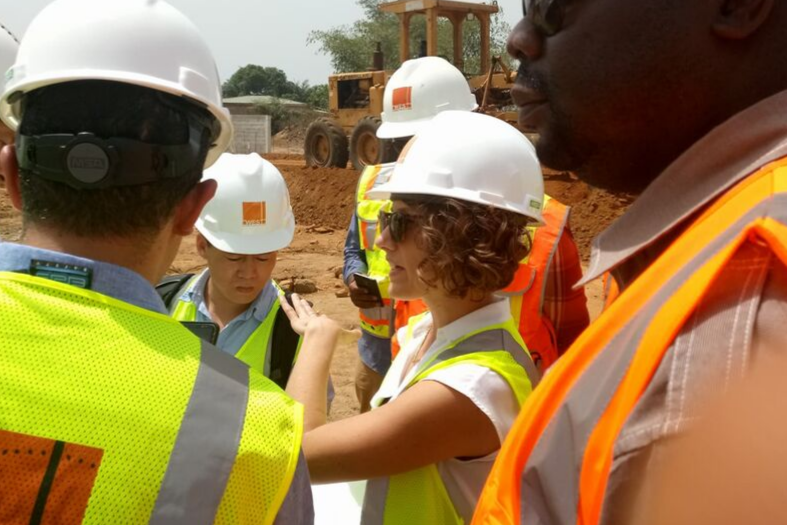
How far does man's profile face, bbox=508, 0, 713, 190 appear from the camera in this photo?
1189 mm

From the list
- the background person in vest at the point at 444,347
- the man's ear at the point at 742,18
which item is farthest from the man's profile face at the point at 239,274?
the man's ear at the point at 742,18

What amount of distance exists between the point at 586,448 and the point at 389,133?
4.72 metres

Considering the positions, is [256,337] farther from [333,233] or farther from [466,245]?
[333,233]

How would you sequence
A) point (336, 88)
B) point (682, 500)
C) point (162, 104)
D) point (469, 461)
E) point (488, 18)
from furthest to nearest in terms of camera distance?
point (336, 88) < point (488, 18) < point (469, 461) < point (162, 104) < point (682, 500)

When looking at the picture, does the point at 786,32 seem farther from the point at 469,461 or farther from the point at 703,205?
the point at 469,461

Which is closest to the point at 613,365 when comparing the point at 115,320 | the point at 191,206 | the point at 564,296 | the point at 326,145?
the point at 115,320

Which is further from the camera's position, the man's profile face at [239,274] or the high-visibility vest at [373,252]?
the high-visibility vest at [373,252]

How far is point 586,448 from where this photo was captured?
0.92m

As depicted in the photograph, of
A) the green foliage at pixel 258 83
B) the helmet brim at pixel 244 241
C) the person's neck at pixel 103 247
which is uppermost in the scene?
the green foliage at pixel 258 83

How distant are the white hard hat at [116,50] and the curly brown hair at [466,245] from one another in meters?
0.99

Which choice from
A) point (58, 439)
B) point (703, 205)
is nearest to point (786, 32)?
point (703, 205)

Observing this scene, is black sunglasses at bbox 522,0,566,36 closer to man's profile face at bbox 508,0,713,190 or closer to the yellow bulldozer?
man's profile face at bbox 508,0,713,190

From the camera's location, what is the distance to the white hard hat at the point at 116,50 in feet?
4.44

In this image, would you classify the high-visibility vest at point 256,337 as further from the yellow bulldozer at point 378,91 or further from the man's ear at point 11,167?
the yellow bulldozer at point 378,91
